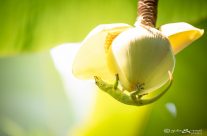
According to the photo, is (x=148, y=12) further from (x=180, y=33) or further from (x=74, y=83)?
(x=74, y=83)

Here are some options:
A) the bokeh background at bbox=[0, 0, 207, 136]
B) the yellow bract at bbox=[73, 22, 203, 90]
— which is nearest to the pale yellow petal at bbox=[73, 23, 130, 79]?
the yellow bract at bbox=[73, 22, 203, 90]

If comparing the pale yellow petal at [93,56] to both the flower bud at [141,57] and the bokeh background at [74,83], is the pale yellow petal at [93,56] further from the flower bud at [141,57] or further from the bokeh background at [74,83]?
the bokeh background at [74,83]

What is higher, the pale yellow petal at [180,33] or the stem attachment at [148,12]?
the stem attachment at [148,12]

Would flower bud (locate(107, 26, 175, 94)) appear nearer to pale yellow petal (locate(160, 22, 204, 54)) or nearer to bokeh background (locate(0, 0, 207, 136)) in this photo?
pale yellow petal (locate(160, 22, 204, 54))

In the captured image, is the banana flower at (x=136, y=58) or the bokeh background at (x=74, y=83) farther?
the bokeh background at (x=74, y=83)

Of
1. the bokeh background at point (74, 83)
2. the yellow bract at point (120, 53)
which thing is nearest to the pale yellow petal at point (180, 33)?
the yellow bract at point (120, 53)

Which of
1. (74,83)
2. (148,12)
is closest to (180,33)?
(148,12)
